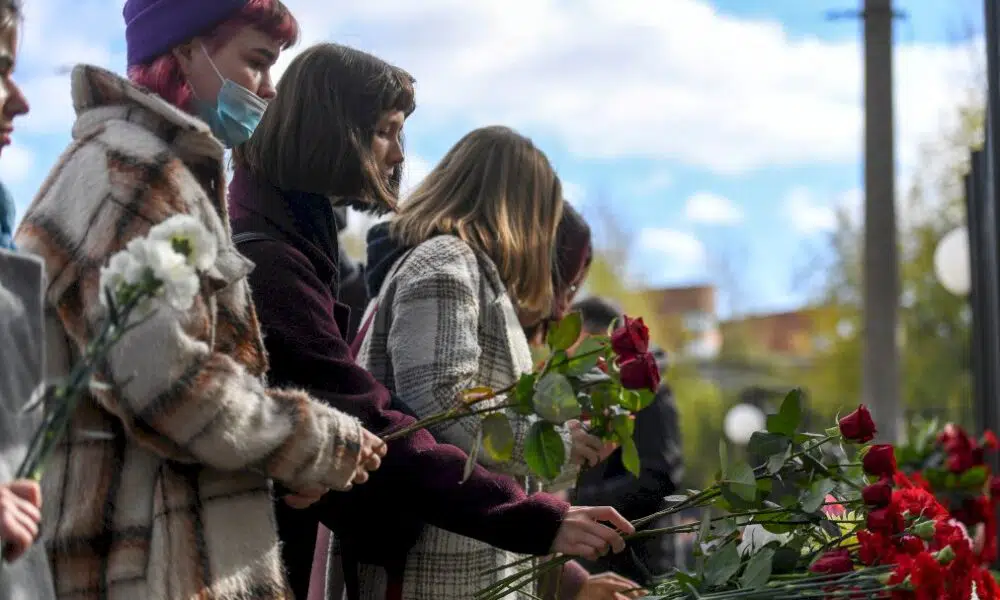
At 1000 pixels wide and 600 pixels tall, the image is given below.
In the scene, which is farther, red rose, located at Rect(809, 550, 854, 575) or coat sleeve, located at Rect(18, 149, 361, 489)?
red rose, located at Rect(809, 550, 854, 575)

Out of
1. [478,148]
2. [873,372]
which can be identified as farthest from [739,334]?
[478,148]

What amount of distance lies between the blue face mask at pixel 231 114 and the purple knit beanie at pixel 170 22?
0.34 ft

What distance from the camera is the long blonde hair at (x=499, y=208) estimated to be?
3123 mm

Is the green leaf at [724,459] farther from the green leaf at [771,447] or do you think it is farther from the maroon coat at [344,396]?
the maroon coat at [344,396]

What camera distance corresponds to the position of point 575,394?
2.21 m

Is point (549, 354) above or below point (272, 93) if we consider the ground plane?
below

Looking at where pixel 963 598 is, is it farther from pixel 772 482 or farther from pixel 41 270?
pixel 41 270

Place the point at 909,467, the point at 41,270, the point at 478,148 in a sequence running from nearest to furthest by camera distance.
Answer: the point at 41,270 < the point at 909,467 < the point at 478,148

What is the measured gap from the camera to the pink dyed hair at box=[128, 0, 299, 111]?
7.80ft

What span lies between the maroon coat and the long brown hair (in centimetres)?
7

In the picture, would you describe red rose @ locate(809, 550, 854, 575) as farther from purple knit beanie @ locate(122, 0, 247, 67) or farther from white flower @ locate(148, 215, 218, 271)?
purple knit beanie @ locate(122, 0, 247, 67)

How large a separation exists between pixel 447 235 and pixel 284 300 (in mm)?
638

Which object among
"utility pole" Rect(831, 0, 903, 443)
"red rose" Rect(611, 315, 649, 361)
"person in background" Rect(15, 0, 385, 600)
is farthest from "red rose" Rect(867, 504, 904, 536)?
"utility pole" Rect(831, 0, 903, 443)

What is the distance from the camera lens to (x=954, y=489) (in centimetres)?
273
